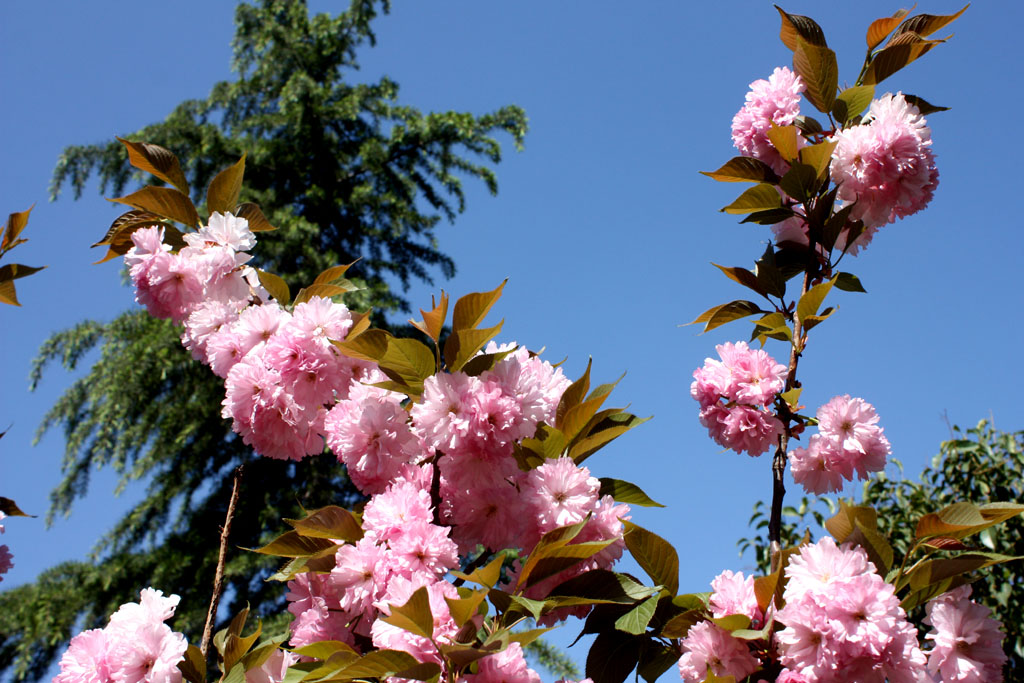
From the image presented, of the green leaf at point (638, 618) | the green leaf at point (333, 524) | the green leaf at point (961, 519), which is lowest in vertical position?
the green leaf at point (638, 618)

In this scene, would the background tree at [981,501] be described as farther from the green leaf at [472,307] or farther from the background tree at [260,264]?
the background tree at [260,264]

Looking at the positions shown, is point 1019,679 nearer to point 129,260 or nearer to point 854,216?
point 854,216

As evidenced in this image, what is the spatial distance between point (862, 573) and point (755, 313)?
54 centimetres

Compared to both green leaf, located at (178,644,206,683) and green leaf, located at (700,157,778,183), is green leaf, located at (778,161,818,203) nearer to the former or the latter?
green leaf, located at (700,157,778,183)

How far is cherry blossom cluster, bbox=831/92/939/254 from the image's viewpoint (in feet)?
3.84

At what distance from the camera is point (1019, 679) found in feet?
9.84

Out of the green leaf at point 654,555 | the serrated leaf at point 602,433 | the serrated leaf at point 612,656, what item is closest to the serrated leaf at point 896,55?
the serrated leaf at point 602,433

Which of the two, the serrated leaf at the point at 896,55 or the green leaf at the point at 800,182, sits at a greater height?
the serrated leaf at the point at 896,55

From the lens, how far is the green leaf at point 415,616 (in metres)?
0.72

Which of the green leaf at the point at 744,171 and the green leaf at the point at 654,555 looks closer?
the green leaf at the point at 654,555

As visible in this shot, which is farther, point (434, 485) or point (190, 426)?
point (190, 426)

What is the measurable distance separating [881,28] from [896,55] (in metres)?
0.07

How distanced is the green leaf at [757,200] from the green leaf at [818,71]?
0.72 ft

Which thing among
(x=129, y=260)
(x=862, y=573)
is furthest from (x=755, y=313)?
(x=129, y=260)
